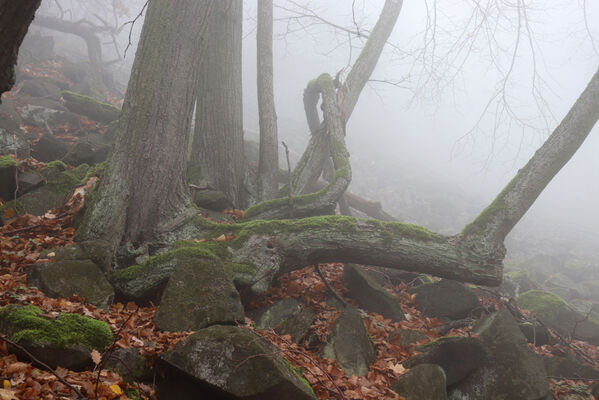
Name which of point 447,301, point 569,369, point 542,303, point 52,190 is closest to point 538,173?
point 447,301

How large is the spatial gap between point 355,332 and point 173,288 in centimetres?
214

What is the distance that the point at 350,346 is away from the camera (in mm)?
4375

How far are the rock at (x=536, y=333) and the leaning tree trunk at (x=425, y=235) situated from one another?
0.91 meters

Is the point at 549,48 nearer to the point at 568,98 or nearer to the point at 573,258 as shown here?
the point at 568,98

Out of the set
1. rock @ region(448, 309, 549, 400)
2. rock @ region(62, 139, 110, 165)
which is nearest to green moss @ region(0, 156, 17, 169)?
rock @ region(62, 139, 110, 165)

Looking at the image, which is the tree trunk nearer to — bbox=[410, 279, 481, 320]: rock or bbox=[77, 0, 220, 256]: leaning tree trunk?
bbox=[77, 0, 220, 256]: leaning tree trunk

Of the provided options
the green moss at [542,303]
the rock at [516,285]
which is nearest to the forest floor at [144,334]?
the green moss at [542,303]

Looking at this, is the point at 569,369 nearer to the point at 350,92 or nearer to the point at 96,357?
the point at 96,357

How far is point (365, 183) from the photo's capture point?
88.5 ft

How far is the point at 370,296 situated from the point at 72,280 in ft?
13.0

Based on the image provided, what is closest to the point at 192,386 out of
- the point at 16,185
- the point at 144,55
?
the point at 144,55

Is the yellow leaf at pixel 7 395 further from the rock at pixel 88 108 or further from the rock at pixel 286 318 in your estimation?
the rock at pixel 88 108

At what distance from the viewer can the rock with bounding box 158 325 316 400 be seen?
2.83 meters

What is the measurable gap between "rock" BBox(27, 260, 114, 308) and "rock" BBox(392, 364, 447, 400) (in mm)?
3239
